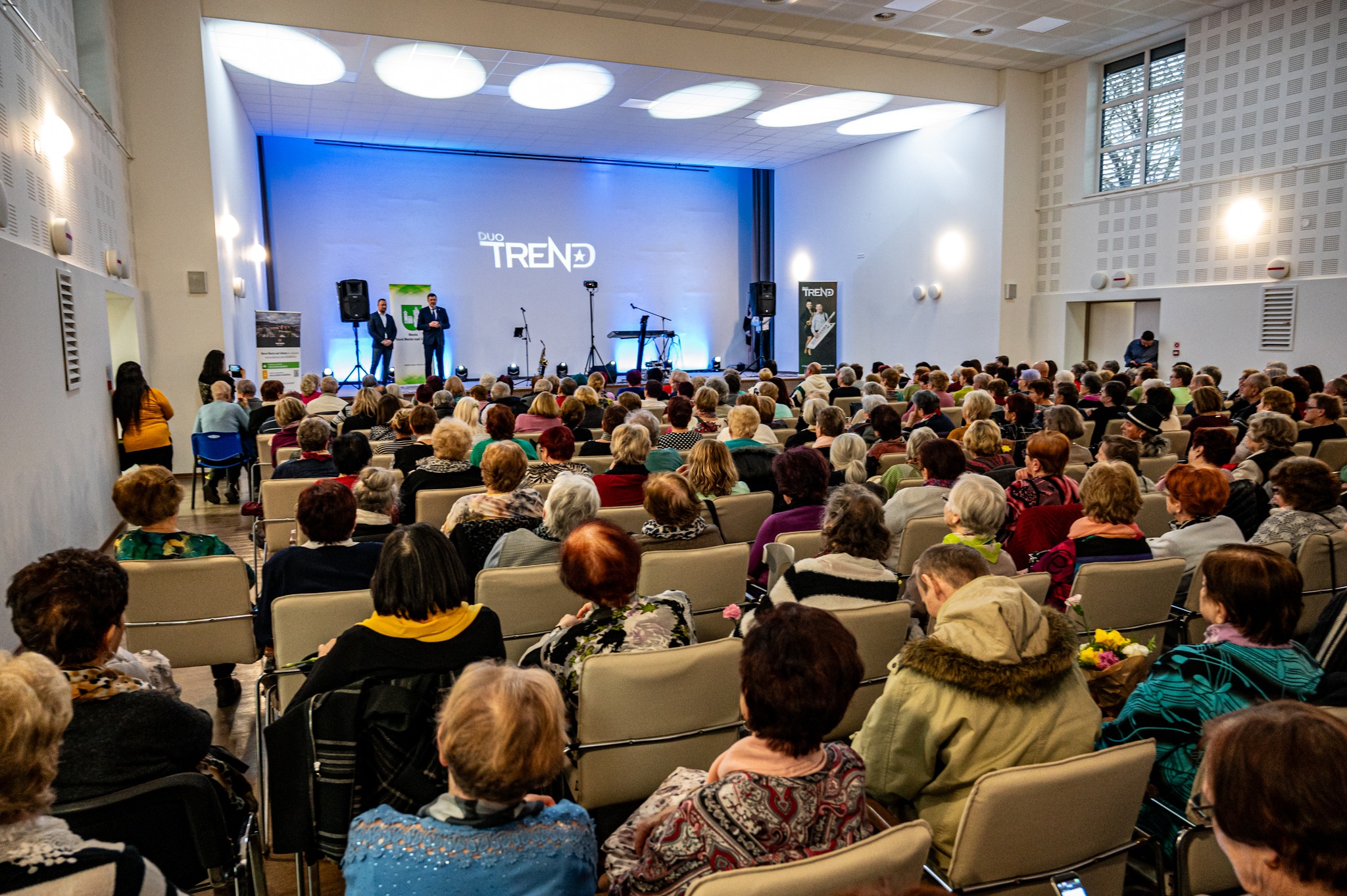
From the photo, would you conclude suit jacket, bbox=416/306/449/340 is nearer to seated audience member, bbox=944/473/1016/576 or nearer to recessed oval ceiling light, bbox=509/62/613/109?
recessed oval ceiling light, bbox=509/62/613/109

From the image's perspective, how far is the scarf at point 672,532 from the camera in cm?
335

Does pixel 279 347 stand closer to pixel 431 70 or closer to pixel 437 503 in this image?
pixel 431 70

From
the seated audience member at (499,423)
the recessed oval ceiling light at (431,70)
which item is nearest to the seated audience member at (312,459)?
the seated audience member at (499,423)

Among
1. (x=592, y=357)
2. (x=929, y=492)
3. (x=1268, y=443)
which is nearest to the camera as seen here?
(x=929, y=492)

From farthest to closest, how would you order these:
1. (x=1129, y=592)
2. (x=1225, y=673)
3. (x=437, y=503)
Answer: (x=437, y=503) < (x=1129, y=592) < (x=1225, y=673)

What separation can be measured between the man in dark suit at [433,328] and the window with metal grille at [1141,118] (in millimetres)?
11285

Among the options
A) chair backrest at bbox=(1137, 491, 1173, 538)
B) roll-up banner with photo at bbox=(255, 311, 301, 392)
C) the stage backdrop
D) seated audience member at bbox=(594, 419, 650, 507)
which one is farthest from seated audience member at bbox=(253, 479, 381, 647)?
the stage backdrop

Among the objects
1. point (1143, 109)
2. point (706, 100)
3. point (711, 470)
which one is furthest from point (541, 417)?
point (1143, 109)

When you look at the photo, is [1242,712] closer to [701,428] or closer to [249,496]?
[701,428]

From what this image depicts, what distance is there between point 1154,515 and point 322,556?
387cm

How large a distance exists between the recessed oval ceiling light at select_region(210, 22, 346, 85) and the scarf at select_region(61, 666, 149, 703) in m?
9.75

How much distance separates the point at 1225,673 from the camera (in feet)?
6.41

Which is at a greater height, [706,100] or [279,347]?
[706,100]

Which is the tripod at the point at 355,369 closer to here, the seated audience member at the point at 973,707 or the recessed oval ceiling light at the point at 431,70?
the recessed oval ceiling light at the point at 431,70
